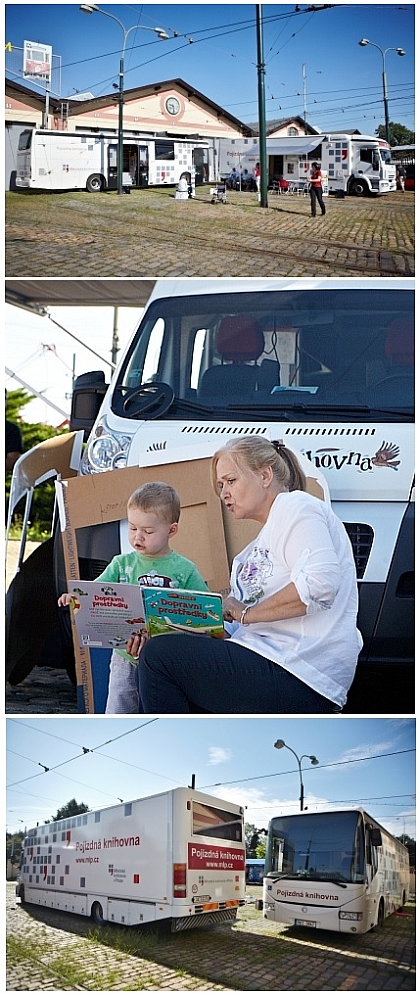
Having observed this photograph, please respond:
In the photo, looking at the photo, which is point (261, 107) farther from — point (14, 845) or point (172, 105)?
point (14, 845)

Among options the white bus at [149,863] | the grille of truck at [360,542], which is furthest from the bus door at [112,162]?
the white bus at [149,863]

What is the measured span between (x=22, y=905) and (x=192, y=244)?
220cm

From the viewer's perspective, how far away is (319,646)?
224 cm

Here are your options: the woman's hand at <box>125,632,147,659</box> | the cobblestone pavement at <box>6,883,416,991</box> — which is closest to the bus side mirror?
the woman's hand at <box>125,632,147,659</box>

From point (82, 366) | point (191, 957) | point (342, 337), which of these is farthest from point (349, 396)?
point (82, 366)

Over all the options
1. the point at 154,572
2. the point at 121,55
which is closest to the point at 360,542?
the point at 154,572

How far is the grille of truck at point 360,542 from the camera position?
251 centimetres

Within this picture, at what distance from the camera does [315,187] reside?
312 centimetres

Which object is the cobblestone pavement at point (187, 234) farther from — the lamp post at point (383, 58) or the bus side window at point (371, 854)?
the bus side window at point (371, 854)

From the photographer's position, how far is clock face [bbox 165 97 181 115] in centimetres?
300

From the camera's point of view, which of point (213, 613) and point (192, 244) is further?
point (192, 244)

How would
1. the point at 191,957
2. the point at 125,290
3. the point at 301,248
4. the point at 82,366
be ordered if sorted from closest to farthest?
1. the point at 191,957
2. the point at 301,248
3. the point at 125,290
4. the point at 82,366

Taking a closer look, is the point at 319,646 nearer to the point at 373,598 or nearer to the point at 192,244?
the point at 373,598

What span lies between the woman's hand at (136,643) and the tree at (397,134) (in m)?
1.86
